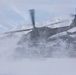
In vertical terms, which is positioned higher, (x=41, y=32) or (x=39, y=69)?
(x=39, y=69)

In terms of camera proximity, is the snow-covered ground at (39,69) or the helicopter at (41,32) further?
the helicopter at (41,32)

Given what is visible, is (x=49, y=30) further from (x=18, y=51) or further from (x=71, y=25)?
(x=18, y=51)

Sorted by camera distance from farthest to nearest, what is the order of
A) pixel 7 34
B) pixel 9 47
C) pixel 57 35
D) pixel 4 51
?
pixel 57 35
pixel 7 34
pixel 9 47
pixel 4 51

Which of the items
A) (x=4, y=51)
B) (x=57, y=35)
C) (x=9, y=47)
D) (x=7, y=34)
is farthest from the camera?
(x=57, y=35)

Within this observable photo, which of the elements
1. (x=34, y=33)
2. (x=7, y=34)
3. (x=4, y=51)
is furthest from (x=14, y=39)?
(x=4, y=51)

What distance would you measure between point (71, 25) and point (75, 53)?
9.80 m

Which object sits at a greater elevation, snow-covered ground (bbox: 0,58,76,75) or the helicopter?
snow-covered ground (bbox: 0,58,76,75)

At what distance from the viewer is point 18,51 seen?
2827 cm

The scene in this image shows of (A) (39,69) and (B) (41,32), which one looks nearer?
(A) (39,69)

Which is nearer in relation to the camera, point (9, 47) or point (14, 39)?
point (9, 47)

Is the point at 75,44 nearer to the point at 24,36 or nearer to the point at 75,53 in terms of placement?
the point at 75,53

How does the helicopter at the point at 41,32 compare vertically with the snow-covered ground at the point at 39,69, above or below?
below

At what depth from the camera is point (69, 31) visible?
35.8 metres

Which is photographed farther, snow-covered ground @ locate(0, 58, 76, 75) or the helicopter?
the helicopter
